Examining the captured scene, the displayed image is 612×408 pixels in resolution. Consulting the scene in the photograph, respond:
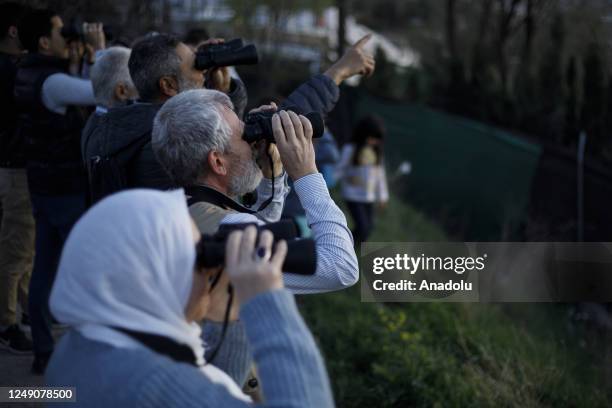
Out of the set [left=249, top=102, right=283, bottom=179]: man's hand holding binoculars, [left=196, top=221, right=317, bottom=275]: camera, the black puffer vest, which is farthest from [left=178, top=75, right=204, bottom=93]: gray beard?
[left=196, top=221, right=317, bottom=275]: camera

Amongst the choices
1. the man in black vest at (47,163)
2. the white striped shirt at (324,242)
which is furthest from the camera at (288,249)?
the man in black vest at (47,163)

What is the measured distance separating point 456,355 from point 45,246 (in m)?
2.89

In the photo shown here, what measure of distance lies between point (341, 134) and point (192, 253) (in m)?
12.9

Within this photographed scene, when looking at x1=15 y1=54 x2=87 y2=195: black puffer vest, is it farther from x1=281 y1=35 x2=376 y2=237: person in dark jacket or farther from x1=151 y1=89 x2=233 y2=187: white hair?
x1=151 y1=89 x2=233 y2=187: white hair

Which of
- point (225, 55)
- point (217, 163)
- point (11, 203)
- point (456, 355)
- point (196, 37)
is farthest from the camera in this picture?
point (456, 355)

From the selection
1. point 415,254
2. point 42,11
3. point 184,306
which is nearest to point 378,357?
point 415,254

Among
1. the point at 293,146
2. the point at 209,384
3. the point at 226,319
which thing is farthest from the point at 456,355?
the point at 209,384

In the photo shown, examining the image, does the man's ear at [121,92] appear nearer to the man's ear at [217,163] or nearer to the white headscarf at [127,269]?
the man's ear at [217,163]

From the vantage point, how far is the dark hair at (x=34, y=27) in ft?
14.8

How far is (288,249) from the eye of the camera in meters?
1.90

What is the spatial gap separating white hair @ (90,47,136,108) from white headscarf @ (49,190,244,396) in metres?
2.06

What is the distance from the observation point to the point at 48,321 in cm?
438

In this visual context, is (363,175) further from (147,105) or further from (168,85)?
(147,105)

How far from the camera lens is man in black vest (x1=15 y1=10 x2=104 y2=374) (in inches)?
168
